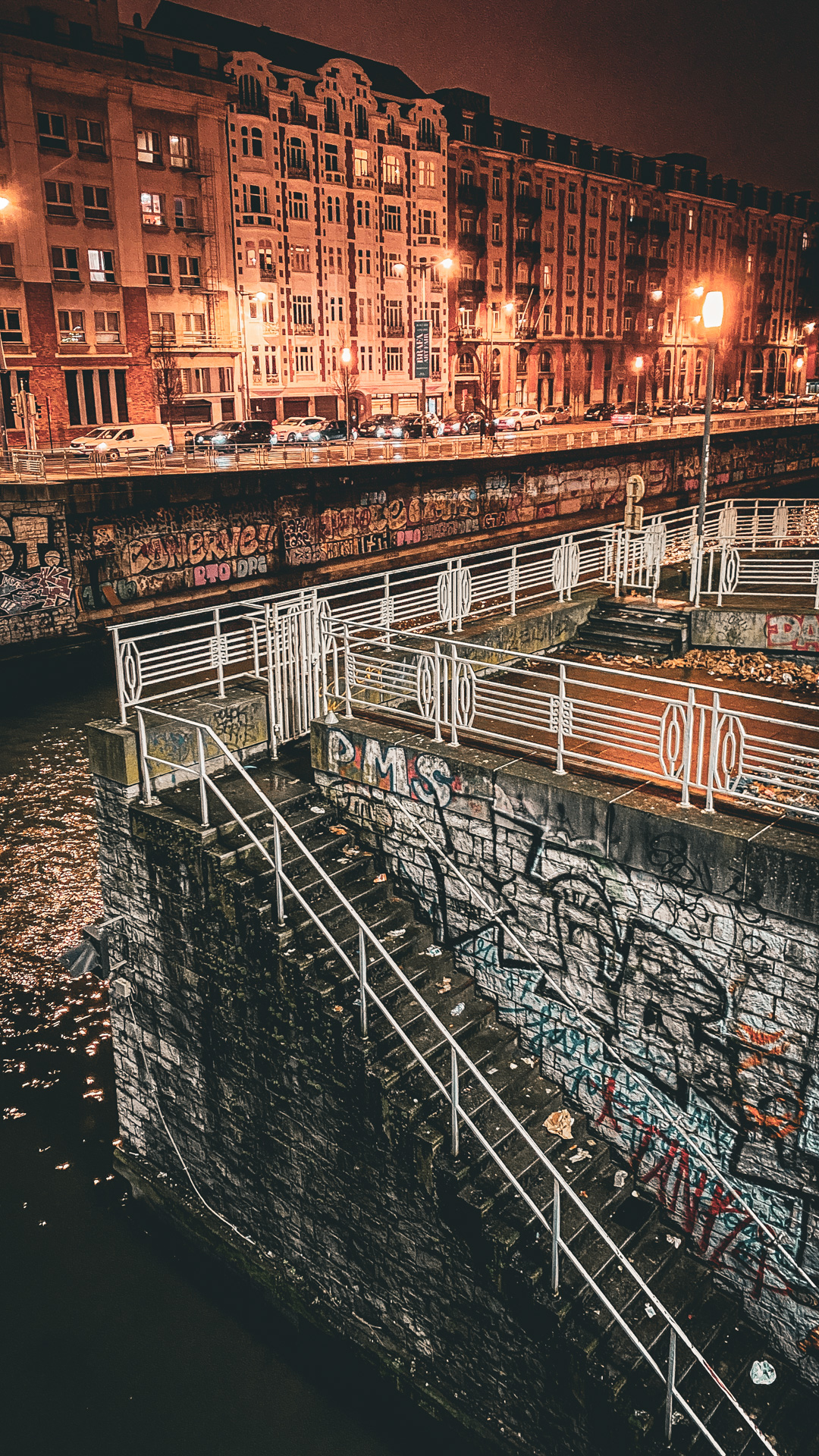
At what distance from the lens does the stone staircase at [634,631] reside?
13398 millimetres

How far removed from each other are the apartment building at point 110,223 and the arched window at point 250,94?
6.93ft

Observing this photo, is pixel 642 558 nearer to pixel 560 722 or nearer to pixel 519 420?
pixel 560 722

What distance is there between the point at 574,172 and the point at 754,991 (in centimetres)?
7983

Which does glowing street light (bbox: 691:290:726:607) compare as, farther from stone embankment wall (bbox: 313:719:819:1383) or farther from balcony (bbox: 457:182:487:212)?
balcony (bbox: 457:182:487:212)

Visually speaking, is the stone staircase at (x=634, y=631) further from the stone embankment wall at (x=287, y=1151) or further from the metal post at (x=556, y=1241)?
the metal post at (x=556, y=1241)

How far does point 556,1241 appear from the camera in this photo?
6.56 meters

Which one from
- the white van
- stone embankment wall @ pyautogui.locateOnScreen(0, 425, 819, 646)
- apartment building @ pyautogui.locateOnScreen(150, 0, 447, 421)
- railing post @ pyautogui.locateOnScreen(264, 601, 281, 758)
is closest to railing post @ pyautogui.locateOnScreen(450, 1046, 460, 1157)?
railing post @ pyautogui.locateOnScreen(264, 601, 281, 758)

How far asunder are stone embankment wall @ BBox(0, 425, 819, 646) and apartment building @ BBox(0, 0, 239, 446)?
20.0 m

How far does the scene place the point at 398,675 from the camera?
1095cm

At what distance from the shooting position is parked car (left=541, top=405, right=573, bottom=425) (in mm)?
62500

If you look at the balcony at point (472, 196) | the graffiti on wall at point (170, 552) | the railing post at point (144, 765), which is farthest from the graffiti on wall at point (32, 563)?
the balcony at point (472, 196)

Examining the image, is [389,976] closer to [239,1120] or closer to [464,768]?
[464,768]

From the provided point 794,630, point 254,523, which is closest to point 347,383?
point 254,523

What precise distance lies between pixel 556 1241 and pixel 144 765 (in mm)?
5566
